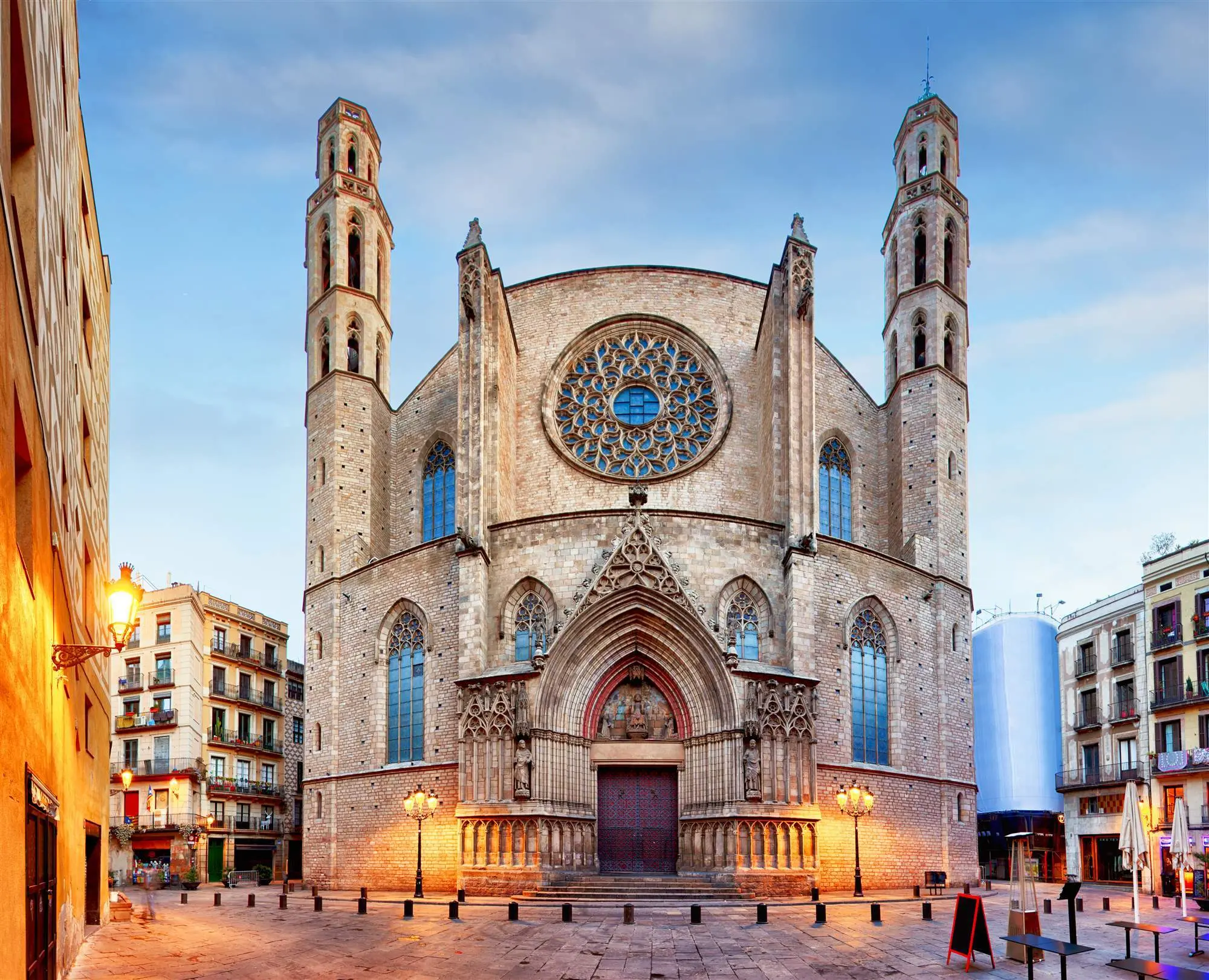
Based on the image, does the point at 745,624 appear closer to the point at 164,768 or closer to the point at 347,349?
the point at 347,349

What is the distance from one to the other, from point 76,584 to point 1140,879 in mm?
37653

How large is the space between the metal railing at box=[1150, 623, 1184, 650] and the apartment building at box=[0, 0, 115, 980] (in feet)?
123

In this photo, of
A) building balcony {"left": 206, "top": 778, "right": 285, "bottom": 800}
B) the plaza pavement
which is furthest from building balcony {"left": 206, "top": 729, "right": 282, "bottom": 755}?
the plaza pavement

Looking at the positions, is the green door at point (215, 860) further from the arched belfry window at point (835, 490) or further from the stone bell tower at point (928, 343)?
the stone bell tower at point (928, 343)

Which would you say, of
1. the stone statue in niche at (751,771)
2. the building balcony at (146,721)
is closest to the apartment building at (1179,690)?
the stone statue in niche at (751,771)

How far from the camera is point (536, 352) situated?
1512 inches

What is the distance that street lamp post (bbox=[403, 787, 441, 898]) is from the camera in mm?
29250

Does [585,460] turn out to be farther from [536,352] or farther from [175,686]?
[175,686]

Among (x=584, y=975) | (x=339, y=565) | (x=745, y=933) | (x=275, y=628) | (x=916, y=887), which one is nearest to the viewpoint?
(x=584, y=975)

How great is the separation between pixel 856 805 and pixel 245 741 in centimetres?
3109

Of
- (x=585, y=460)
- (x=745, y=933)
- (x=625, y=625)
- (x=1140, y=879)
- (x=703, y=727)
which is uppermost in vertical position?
(x=585, y=460)

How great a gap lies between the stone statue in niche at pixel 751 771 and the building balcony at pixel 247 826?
2825 centimetres

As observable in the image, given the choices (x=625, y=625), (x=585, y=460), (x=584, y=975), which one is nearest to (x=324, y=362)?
(x=585, y=460)

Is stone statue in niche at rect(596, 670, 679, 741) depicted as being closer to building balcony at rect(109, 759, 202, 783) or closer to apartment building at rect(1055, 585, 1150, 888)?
apartment building at rect(1055, 585, 1150, 888)
